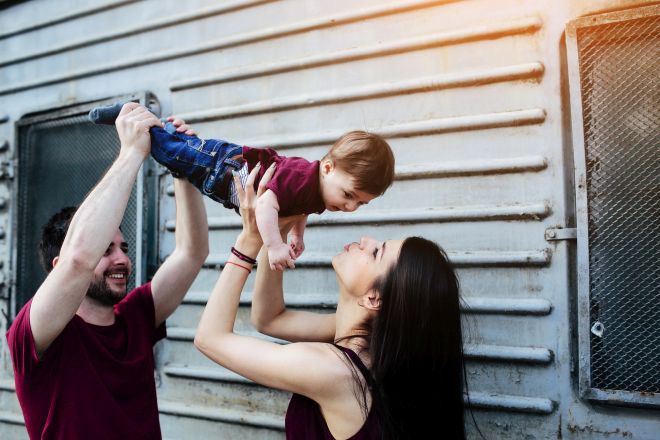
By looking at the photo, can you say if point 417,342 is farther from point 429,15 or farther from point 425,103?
point 429,15

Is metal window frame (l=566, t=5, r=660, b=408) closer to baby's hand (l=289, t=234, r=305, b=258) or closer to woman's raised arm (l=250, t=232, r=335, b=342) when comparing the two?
woman's raised arm (l=250, t=232, r=335, b=342)

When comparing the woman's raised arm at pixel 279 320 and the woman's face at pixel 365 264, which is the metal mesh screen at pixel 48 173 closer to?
the woman's raised arm at pixel 279 320

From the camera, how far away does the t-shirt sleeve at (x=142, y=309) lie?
2.80 metres

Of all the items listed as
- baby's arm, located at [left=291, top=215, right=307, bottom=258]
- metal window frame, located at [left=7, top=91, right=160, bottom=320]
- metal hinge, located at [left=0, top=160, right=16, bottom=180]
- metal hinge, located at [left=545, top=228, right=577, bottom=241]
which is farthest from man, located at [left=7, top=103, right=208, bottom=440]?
metal hinge, located at [left=0, top=160, right=16, bottom=180]

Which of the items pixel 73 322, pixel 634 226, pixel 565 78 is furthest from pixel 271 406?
pixel 565 78

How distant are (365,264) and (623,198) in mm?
1261

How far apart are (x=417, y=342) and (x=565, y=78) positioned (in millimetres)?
1490

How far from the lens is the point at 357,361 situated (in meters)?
2.16

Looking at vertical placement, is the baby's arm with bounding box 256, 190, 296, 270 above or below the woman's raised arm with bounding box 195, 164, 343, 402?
above

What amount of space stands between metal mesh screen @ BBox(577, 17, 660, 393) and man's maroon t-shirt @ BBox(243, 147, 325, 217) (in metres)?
1.26

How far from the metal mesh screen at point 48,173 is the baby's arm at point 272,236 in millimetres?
2293

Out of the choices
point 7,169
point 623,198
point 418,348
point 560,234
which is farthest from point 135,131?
point 7,169

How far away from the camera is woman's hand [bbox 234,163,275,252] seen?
7.81 ft

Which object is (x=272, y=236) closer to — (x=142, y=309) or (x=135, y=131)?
(x=135, y=131)
